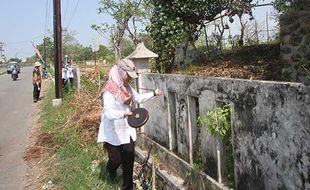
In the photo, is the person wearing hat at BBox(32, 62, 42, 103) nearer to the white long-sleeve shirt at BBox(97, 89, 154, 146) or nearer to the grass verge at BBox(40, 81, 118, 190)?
the grass verge at BBox(40, 81, 118, 190)

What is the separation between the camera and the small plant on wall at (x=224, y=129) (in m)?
4.00

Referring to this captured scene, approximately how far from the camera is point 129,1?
30000 mm

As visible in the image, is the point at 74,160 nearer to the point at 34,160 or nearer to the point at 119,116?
the point at 34,160

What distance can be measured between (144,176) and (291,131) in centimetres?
364

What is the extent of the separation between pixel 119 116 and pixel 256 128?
196 centimetres

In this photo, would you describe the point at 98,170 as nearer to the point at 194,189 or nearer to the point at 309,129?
the point at 194,189

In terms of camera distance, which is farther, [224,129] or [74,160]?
[74,160]

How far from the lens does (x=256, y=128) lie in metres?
3.49

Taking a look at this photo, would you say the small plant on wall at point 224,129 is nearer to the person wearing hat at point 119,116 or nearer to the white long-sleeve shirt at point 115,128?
the person wearing hat at point 119,116

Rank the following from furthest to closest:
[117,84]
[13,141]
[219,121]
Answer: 1. [13,141]
2. [117,84]
3. [219,121]

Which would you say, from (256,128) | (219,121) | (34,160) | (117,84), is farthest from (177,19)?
(256,128)

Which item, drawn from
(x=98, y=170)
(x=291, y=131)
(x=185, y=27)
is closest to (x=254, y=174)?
(x=291, y=131)

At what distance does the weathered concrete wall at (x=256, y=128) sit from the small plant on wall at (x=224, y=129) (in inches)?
4.9

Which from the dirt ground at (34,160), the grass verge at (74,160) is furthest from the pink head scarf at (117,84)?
the dirt ground at (34,160)
